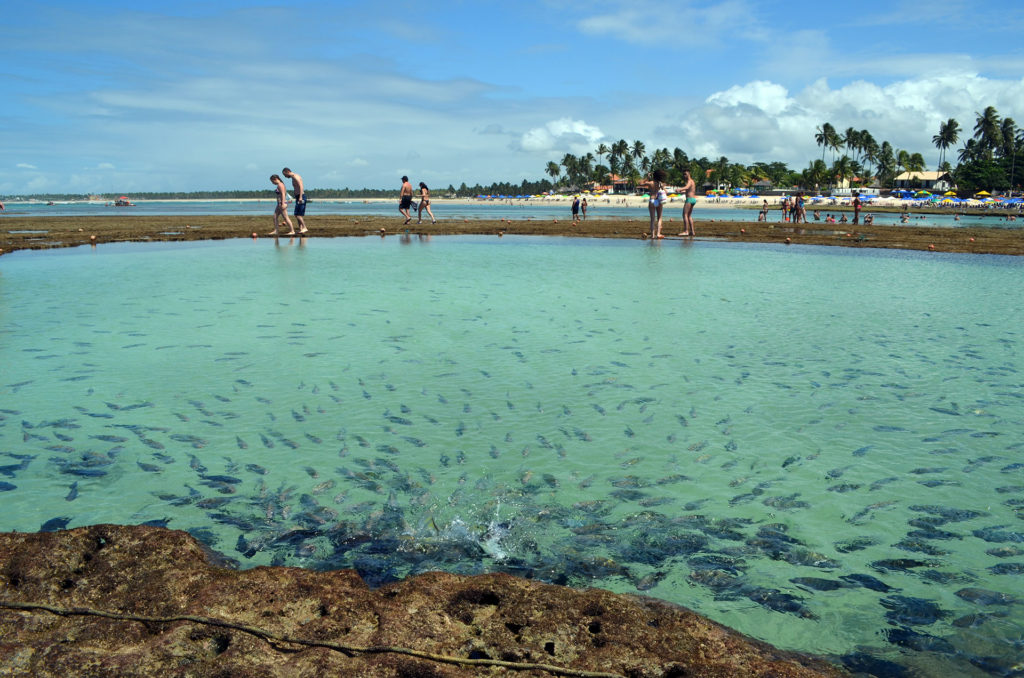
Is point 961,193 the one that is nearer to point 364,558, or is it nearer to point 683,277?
point 683,277

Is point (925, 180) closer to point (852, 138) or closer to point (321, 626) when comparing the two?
point (852, 138)

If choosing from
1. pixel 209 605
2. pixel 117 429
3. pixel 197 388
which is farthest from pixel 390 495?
pixel 197 388

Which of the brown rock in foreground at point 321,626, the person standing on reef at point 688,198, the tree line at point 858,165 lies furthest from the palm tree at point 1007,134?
the brown rock in foreground at point 321,626

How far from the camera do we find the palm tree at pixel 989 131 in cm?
12462

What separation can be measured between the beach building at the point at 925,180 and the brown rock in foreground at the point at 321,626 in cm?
16008

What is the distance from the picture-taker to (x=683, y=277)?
18.2m

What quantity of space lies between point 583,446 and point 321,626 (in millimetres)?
3592

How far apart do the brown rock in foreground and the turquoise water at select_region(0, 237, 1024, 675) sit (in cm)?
60

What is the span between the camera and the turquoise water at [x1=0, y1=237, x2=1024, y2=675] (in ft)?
14.3

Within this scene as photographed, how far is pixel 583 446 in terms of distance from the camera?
657 centimetres

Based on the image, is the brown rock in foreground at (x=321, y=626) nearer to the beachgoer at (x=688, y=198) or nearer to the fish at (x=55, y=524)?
the fish at (x=55, y=524)

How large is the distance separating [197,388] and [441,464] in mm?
3964

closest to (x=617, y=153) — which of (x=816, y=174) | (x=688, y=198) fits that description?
(x=816, y=174)

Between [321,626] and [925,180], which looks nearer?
[321,626]
